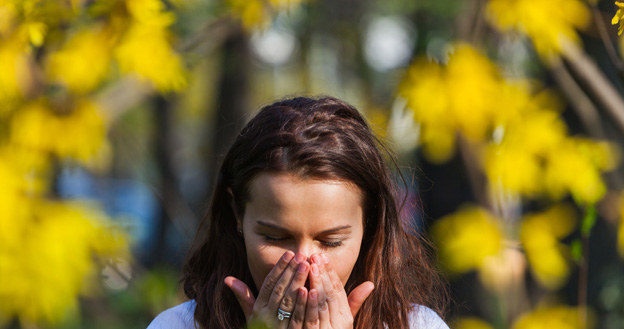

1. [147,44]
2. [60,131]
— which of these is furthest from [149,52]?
[60,131]

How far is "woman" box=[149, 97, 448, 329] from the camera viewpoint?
6.28ft

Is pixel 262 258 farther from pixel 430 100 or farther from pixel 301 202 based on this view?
pixel 430 100

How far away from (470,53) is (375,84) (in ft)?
33.4

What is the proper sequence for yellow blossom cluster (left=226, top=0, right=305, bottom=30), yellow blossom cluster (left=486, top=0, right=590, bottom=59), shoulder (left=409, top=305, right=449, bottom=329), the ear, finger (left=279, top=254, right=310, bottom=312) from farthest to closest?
yellow blossom cluster (left=226, top=0, right=305, bottom=30) → yellow blossom cluster (left=486, top=0, right=590, bottom=59) → shoulder (left=409, top=305, right=449, bottom=329) → the ear → finger (left=279, top=254, right=310, bottom=312)

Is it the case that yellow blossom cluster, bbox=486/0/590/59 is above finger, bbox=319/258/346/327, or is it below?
above

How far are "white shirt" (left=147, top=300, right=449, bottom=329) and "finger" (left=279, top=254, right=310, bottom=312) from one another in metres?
0.48

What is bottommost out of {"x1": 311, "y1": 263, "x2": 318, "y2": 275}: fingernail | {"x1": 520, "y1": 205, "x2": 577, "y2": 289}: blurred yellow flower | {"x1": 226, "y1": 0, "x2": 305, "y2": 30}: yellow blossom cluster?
{"x1": 520, "y1": 205, "x2": 577, "y2": 289}: blurred yellow flower

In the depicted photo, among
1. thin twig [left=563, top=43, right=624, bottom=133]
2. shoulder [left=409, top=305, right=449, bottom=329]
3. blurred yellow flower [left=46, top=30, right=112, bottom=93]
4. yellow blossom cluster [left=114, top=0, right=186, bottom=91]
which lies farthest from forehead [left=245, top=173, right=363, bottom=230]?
thin twig [left=563, top=43, right=624, bottom=133]

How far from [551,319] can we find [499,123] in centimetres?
83

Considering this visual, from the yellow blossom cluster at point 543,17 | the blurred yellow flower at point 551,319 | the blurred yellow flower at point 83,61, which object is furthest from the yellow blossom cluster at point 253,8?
the blurred yellow flower at point 551,319

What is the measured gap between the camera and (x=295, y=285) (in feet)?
6.12

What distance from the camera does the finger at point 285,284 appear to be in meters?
1.87

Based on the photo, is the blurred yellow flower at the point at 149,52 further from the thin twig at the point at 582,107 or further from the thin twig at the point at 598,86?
the thin twig at the point at 582,107

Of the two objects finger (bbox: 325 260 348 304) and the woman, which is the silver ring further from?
finger (bbox: 325 260 348 304)
